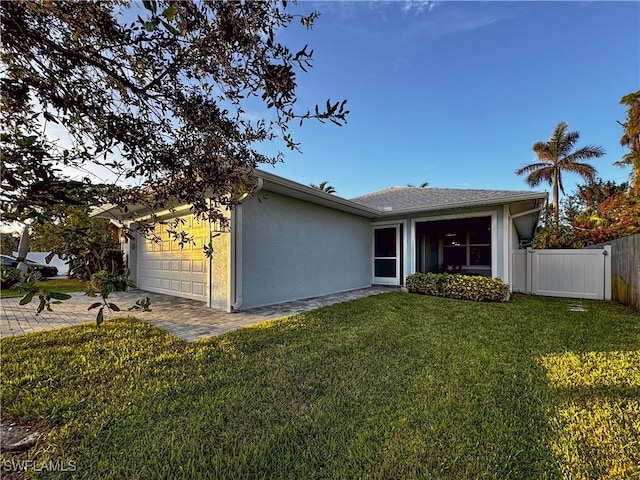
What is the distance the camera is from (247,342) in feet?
14.2

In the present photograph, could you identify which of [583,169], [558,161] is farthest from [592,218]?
[558,161]

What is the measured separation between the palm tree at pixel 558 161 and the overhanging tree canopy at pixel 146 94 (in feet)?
79.8

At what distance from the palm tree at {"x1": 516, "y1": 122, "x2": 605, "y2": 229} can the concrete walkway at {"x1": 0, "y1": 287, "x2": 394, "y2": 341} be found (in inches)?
848

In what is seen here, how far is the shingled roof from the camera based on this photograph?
7797 millimetres

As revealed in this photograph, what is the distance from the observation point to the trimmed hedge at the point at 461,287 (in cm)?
794

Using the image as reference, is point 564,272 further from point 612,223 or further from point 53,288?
point 53,288

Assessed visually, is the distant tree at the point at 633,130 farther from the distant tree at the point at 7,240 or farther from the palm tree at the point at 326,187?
the distant tree at the point at 7,240

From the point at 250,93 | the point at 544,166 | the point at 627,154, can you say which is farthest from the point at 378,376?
the point at 544,166

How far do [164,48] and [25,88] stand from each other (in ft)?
2.84

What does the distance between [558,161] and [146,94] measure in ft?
88.4

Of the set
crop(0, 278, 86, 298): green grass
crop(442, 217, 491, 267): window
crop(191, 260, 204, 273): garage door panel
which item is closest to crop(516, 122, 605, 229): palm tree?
crop(442, 217, 491, 267): window

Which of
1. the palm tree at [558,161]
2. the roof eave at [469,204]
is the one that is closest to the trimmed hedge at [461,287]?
the roof eave at [469,204]

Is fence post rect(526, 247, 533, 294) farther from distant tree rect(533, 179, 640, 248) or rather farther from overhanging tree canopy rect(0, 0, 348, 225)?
overhanging tree canopy rect(0, 0, 348, 225)

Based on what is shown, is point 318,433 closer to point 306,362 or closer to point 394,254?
point 306,362
